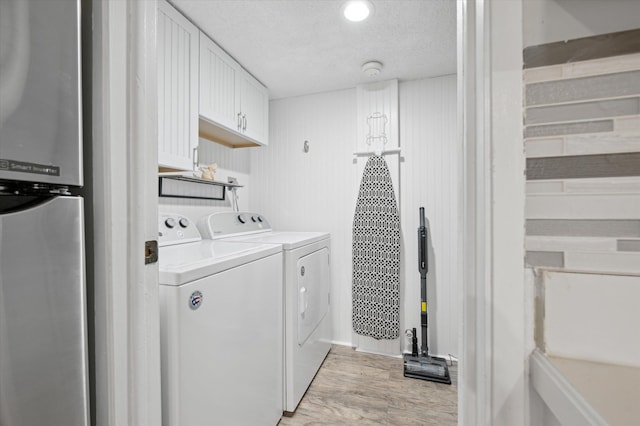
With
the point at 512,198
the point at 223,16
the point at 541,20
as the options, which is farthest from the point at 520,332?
the point at 223,16

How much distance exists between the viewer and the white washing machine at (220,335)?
3.00ft

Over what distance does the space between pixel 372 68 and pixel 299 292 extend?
1881 millimetres

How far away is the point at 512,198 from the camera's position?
0.47m

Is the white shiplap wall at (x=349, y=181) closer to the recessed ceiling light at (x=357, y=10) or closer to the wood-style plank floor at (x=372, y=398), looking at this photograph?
the wood-style plank floor at (x=372, y=398)

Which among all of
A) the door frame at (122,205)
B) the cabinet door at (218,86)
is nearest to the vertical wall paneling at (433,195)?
the cabinet door at (218,86)

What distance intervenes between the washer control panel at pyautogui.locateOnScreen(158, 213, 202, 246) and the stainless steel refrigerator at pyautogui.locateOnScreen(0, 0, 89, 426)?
3.41 feet

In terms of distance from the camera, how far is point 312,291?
2096mm

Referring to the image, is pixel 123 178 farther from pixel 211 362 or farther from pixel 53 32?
pixel 211 362

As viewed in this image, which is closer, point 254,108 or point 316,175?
point 254,108

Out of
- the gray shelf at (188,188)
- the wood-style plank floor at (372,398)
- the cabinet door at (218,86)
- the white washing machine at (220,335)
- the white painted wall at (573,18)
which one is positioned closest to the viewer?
the white painted wall at (573,18)

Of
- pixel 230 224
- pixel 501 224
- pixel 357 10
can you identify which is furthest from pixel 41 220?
pixel 357 10

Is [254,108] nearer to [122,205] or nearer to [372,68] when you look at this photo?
[372,68]

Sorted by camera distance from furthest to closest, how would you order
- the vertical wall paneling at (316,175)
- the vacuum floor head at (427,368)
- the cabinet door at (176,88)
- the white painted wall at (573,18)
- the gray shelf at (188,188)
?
the vertical wall paneling at (316,175) → the vacuum floor head at (427,368) → the gray shelf at (188,188) → the cabinet door at (176,88) → the white painted wall at (573,18)

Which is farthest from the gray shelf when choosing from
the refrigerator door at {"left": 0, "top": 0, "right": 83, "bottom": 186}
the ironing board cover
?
the ironing board cover
